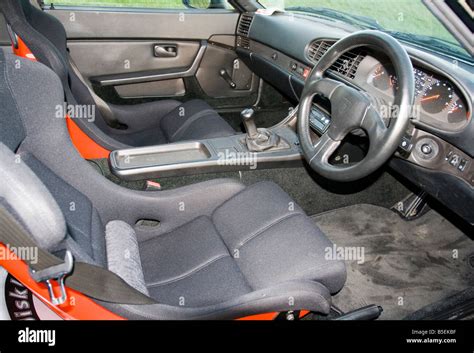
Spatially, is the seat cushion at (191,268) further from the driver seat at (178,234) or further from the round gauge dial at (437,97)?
the round gauge dial at (437,97)

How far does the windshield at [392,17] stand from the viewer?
2127 mm

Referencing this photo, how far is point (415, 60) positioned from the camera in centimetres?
199

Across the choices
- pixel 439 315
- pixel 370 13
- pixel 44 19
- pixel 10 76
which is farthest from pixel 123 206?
pixel 370 13

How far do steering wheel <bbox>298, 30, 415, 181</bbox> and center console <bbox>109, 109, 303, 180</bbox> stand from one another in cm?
43

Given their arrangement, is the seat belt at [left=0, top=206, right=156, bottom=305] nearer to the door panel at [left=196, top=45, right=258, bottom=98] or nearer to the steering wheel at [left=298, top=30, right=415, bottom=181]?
the steering wheel at [left=298, top=30, right=415, bottom=181]

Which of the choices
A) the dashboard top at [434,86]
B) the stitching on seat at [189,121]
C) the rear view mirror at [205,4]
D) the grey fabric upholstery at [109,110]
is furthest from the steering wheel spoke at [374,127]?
the rear view mirror at [205,4]

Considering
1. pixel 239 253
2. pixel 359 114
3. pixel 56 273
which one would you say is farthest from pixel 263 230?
pixel 56 273

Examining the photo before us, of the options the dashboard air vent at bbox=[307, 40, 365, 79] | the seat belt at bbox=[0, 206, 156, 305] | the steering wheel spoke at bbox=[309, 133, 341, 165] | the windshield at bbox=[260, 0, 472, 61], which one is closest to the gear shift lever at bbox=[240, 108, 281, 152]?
the dashboard air vent at bbox=[307, 40, 365, 79]

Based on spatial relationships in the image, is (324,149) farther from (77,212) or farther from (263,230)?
(77,212)

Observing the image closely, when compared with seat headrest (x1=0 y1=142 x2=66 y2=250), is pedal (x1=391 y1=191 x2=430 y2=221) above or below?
below

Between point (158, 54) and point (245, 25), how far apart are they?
23.5 inches

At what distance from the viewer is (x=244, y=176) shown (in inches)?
95.5

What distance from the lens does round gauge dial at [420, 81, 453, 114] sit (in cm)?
188

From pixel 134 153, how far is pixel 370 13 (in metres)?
1.39
